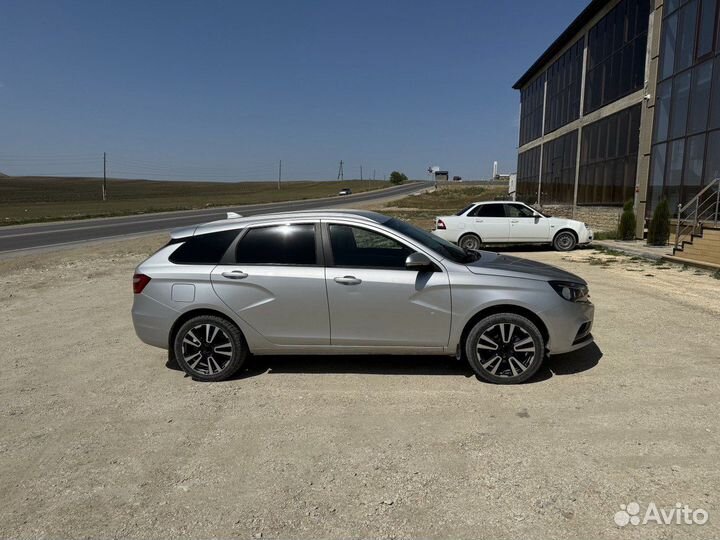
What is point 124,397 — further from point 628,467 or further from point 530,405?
point 628,467

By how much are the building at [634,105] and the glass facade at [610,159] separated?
0.05 m

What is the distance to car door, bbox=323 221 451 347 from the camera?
15.0 ft

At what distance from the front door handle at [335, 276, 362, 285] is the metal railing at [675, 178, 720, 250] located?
11.6 meters

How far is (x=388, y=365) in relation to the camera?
5.18m

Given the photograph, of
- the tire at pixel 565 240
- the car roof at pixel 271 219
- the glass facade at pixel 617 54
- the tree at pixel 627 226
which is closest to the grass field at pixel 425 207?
the tree at pixel 627 226

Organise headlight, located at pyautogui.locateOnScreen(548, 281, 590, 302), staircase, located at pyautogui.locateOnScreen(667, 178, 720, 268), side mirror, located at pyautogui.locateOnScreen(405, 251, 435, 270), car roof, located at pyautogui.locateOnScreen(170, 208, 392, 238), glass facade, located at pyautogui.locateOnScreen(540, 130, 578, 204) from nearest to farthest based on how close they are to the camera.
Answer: side mirror, located at pyautogui.locateOnScreen(405, 251, 435, 270) → headlight, located at pyautogui.locateOnScreen(548, 281, 590, 302) → car roof, located at pyautogui.locateOnScreen(170, 208, 392, 238) → staircase, located at pyautogui.locateOnScreen(667, 178, 720, 268) → glass facade, located at pyautogui.locateOnScreen(540, 130, 578, 204)

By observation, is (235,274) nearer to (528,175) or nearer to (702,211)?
(702,211)

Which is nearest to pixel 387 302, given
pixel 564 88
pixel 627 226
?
pixel 627 226

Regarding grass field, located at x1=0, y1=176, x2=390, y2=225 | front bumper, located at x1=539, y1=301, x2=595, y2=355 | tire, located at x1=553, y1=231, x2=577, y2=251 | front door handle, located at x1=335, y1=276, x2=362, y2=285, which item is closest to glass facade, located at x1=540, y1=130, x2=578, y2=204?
tire, located at x1=553, y1=231, x2=577, y2=251

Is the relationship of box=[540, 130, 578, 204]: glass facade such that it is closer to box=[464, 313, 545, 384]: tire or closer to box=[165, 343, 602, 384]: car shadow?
box=[165, 343, 602, 384]: car shadow

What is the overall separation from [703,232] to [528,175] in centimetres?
2816

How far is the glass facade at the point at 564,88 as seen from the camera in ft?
89.0

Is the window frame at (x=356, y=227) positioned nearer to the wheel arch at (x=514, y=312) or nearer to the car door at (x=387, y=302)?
the car door at (x=387, y=302)

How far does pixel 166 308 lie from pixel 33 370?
1799mm
